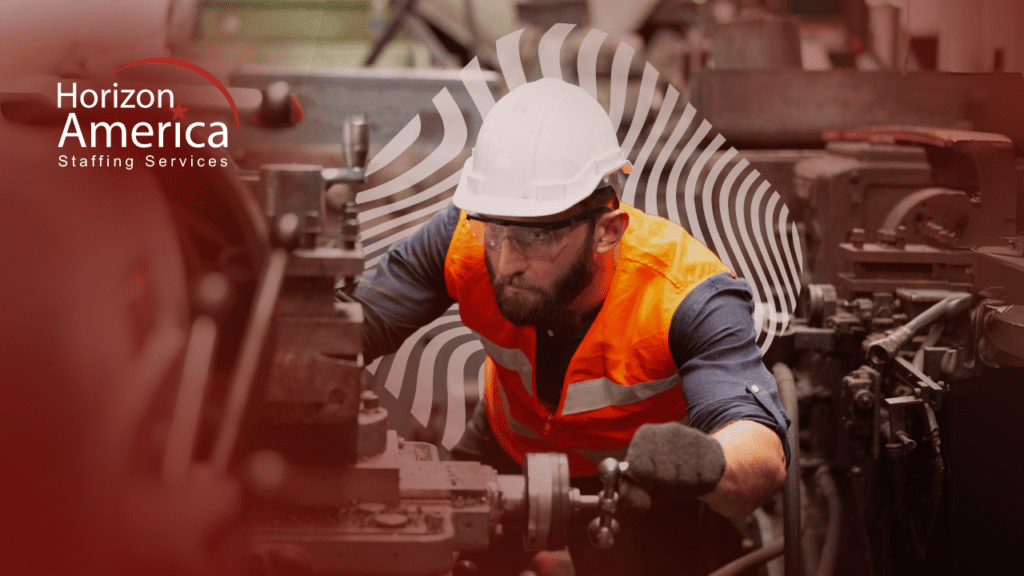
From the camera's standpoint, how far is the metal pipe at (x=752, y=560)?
278 cm

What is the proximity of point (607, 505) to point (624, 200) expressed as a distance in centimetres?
260

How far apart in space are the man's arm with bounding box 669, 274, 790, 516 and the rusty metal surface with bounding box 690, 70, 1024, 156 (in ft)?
8.19

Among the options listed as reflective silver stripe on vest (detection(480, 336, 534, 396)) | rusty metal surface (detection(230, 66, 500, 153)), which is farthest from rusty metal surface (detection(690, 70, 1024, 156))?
reflective silver stripe on vest (detection(480, 336, 534, 396))

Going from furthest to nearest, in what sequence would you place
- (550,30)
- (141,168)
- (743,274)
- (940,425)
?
(550,30) → (743,274) → (940,425) → (141,168)

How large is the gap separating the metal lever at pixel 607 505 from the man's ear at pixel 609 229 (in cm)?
71

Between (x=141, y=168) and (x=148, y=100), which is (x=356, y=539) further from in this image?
(x=148, y=100)

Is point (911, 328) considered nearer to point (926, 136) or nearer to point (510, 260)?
point (926, 136)

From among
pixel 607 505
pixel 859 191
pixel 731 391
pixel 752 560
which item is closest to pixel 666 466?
pixel 607 505

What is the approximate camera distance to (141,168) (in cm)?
144

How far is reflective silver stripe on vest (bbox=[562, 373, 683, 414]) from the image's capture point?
229 centimetres

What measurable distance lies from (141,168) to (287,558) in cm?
63

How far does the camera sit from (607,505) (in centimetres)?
160

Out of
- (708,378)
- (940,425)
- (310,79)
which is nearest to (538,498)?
(708,378)

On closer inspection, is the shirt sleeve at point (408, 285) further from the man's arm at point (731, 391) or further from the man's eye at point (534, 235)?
the man's arm at point (731, 391)
